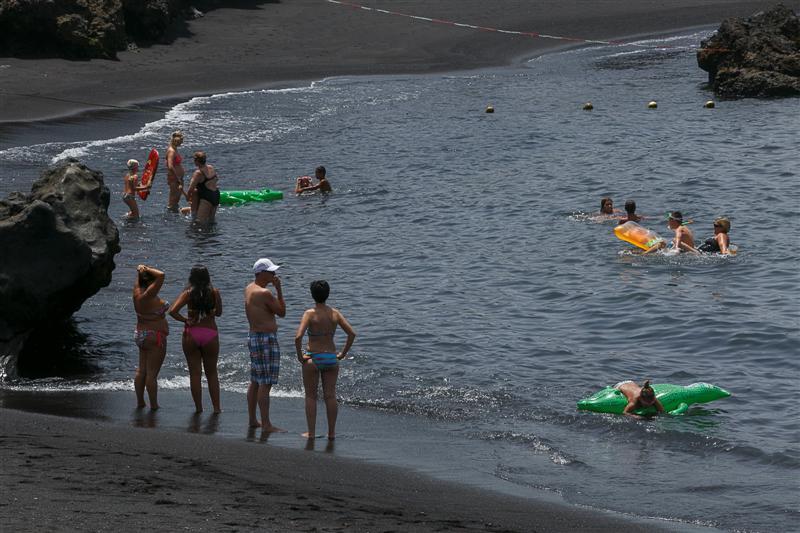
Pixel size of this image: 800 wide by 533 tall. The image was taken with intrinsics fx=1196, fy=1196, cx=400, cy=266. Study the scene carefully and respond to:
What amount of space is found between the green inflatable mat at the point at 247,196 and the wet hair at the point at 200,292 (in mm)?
12672

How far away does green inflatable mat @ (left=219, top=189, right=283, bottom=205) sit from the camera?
24844 mm

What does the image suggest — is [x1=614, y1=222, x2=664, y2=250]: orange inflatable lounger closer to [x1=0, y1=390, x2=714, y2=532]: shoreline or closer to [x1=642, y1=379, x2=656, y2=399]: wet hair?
[x1=642, y1=379, x2=656, y2=399]: wet hair

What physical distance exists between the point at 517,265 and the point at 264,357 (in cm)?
927

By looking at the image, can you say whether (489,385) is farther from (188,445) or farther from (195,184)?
(195,184)

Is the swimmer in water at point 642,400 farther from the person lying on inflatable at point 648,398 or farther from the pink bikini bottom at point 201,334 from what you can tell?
the pink bikini bottom at point 201,334

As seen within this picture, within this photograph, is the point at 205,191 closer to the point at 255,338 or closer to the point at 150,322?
the point at 150,322

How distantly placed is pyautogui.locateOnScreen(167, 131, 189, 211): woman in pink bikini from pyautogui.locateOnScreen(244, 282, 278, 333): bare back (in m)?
11.4

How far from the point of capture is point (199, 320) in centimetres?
1208

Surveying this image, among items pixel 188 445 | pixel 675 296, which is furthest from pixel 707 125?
pixel 188 445

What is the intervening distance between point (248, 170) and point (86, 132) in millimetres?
4946

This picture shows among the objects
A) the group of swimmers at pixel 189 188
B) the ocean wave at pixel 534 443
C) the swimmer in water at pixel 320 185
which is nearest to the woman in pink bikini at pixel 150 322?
the ocean wave at pixel 534 443

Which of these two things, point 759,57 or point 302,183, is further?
point 759,57

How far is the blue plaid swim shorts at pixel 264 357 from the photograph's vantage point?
38.9 ft

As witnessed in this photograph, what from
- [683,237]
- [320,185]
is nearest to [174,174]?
[320,185]
